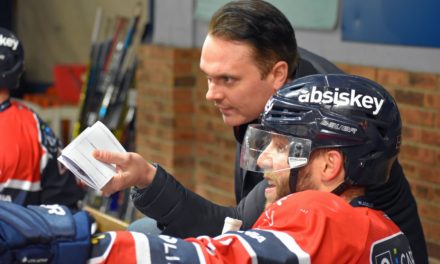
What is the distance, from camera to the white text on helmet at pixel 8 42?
194 inches

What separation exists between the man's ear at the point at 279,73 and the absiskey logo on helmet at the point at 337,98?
67 cm

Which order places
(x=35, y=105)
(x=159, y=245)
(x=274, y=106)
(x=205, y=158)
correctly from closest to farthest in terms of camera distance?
(x=159, y=245) < (x=274, y=106) < (x=205, y=158) < (x=35, y=105)

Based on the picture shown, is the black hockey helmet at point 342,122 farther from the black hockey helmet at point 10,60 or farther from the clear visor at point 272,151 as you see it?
the black hockey helmet at point 10,60

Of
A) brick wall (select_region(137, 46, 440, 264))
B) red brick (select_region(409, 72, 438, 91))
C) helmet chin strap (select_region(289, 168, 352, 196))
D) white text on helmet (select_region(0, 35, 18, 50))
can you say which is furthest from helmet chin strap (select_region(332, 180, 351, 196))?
brick wall (select_region(137, 46, 440, 264))

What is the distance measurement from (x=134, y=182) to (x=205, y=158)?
3.86 m

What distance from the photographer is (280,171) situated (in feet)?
8.50

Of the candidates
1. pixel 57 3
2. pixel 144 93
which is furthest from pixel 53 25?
pixel 144 93

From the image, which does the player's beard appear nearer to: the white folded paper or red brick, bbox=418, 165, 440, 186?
the white folded paper

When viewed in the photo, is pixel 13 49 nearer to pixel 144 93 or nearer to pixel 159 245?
pixel 144 93

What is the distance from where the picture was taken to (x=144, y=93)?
281 inches

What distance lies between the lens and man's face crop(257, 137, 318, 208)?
8.38 ft

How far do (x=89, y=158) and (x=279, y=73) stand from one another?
830mm

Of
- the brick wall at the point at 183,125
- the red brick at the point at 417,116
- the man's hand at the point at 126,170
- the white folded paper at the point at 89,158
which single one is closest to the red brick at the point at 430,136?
the red brick at the point at 417,116

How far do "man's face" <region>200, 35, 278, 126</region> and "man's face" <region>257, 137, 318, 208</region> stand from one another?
2.10 feet
